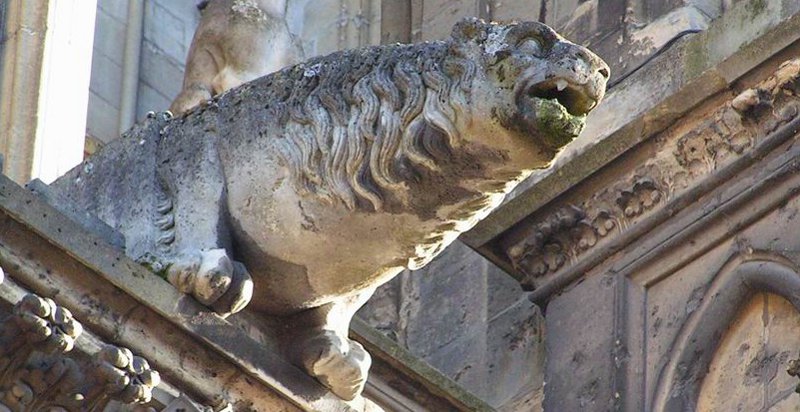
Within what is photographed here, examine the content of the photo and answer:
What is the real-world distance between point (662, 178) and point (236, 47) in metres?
1.62

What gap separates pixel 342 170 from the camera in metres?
10.8

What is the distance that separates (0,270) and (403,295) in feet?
18.0

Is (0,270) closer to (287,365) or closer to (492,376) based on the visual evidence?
(287,365)

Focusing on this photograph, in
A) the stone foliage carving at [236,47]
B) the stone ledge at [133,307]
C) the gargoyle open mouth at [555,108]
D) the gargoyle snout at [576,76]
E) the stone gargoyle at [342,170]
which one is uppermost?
the stone foliage carving at [236,47]

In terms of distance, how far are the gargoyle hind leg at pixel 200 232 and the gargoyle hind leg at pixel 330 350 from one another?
10.6 inches

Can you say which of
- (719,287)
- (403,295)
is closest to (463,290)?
(403,295)

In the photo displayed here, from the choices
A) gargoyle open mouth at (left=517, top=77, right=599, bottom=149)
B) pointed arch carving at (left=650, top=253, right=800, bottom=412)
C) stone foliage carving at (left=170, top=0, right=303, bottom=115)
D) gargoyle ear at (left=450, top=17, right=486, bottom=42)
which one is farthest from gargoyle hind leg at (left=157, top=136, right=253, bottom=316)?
pointed arch carving at (left=650, top=253, right=800, bottom=412)

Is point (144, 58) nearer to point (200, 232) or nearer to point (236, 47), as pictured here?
point (236, 47)

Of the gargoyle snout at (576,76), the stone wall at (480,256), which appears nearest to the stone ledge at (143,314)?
the gargoyle snout at (576,76)

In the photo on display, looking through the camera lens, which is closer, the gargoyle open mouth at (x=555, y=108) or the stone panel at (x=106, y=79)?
the gargoyle open mouth at (x=555, y=108)

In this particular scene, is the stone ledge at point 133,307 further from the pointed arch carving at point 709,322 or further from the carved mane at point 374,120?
the pointed arch carving at point 709,322

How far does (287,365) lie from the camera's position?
1096 cm

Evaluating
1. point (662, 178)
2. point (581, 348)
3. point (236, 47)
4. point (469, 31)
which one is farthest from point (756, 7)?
point (469, 31)

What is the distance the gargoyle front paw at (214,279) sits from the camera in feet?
35.3
